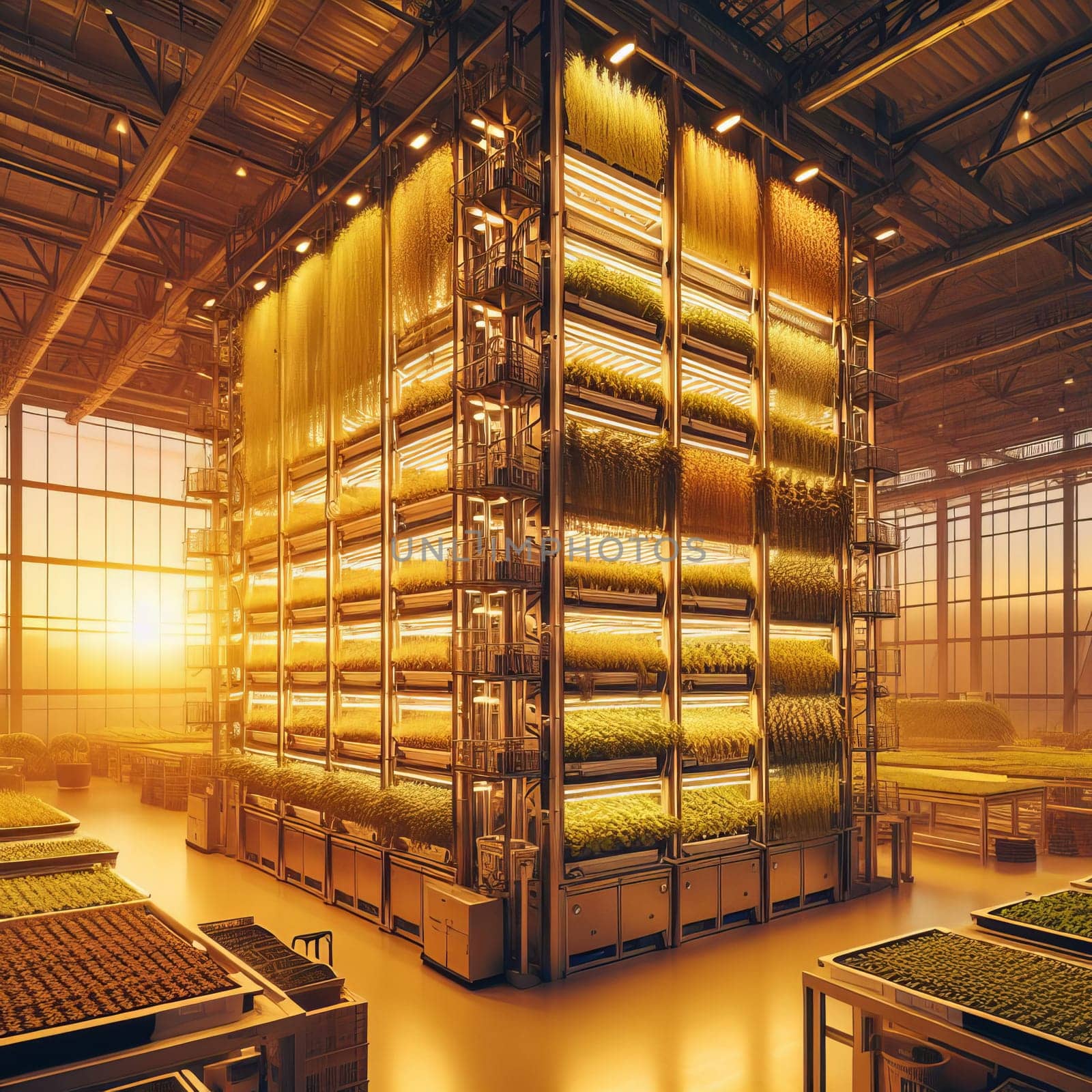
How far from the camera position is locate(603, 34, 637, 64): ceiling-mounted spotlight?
7.46 m

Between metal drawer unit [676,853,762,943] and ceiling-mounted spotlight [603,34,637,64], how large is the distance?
673 cm

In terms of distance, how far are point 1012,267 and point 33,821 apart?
14.4 meters

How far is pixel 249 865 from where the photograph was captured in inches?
427

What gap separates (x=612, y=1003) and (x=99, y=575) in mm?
20692

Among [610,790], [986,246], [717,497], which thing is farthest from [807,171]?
[610,790]

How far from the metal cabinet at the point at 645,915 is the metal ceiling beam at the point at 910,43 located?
7318 mm

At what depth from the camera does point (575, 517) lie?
736 cm

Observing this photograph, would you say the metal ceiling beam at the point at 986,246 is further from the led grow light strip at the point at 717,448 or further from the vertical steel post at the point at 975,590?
the vertical steel post at the point at 975,590

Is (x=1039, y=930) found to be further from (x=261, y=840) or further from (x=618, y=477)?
(x=261, y=840)

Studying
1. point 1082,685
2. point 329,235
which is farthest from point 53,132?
point 1082,685

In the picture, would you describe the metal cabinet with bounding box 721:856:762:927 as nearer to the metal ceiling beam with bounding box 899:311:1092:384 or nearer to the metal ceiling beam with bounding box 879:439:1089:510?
the metal ceiling beam with bounding box 899:311:1092:384

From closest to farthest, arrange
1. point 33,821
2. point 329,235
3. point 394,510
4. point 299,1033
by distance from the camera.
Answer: point 299,1033
point 33,821
point 394,510
point 329,235

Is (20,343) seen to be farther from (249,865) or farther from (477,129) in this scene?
(477,129)

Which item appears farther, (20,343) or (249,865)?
(20,343)
